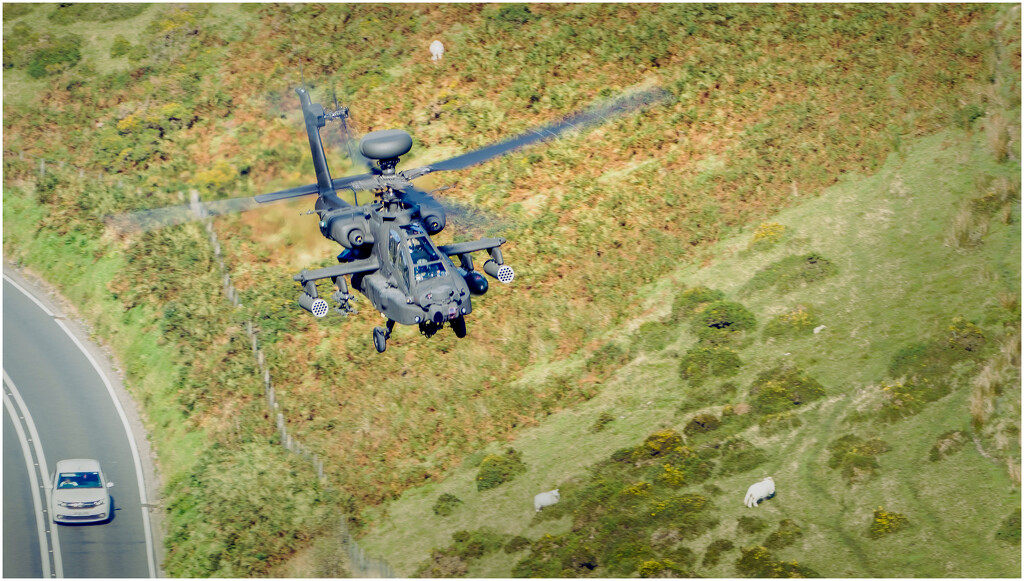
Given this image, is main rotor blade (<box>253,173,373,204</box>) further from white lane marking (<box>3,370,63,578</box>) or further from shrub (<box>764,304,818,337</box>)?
shrub (<box>764,304,818,337</box>)

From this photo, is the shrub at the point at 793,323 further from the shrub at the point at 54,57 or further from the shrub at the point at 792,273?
the shrub at the point at 54,57

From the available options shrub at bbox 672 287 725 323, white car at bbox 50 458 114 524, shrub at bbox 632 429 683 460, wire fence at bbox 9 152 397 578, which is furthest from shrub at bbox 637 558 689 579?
white car at bbox 50 458 114 524

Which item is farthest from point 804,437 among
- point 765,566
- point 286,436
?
point 286,436

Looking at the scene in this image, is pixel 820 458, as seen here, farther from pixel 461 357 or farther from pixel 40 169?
pixel 40 169

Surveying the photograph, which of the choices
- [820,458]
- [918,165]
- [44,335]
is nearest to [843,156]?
[918,165]

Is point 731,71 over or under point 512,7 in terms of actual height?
under

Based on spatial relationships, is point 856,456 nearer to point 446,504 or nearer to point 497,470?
point 497,470

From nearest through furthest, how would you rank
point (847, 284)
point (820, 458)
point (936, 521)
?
point (936, 521) → point (820, 458) → point (847, 284)
